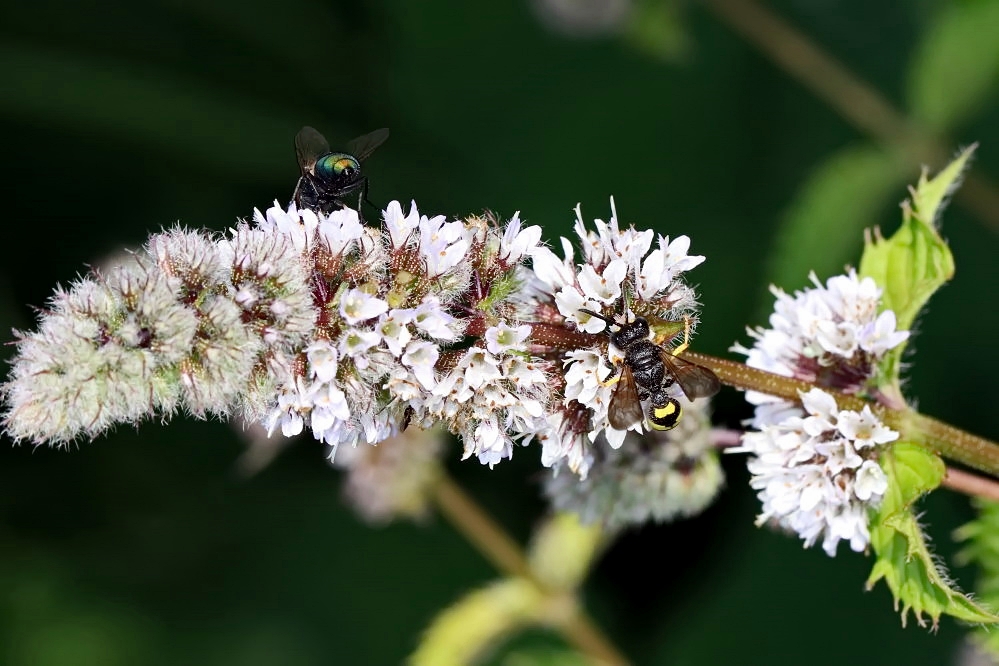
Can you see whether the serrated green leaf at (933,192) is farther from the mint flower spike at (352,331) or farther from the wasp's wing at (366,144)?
the wasp's wing at (366,144)

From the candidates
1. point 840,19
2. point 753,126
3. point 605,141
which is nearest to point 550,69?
point 605,141

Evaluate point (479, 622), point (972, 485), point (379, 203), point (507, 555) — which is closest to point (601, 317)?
point (972, 485)

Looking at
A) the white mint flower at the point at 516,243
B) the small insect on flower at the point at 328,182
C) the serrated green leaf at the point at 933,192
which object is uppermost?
the small insect on flower at the point at 328,182

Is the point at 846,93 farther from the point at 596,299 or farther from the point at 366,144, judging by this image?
the point at 596,299

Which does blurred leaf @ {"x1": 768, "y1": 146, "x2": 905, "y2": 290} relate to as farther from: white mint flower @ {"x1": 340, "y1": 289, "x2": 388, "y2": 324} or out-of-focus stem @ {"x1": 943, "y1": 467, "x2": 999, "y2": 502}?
white mint flower @ {"x1": 340, "y1": 289, "x2": 388, "y2": 324}

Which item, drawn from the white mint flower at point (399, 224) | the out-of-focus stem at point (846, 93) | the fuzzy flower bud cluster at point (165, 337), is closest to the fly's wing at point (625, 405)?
the white mint flower at point (399, 224)
